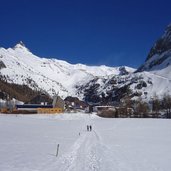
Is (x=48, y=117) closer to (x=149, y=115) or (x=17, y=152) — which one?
(x=149, y=115)

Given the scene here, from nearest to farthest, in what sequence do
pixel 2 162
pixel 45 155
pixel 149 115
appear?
pixel 2 162
pixel 45 155
pixel 149 115

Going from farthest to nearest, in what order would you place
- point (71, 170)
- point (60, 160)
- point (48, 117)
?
point (48, 117), point (60, 160), point (71, 170)

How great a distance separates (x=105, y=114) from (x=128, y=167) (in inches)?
6179

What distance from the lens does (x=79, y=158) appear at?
2645 centimetres

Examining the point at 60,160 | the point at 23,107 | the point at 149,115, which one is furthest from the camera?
the point at 23,107

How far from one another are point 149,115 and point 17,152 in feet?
466

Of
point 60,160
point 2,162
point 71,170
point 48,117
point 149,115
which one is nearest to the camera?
point 71,170

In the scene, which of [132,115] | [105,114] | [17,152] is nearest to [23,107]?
[105,114]

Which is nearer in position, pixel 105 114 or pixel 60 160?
pixel 60 160

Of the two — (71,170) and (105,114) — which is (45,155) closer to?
(71,170)

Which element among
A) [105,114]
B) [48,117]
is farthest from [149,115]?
[48,117]

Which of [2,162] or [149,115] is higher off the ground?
[149,115]

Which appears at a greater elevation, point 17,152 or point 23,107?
point 23,107

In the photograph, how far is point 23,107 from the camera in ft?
586
